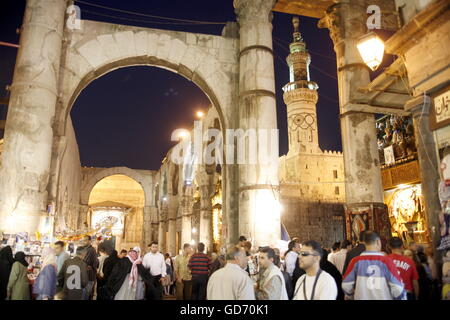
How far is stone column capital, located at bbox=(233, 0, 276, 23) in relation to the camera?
11000mm

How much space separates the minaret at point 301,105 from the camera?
110 feet

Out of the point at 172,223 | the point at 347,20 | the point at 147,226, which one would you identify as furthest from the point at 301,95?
the point at 347,20

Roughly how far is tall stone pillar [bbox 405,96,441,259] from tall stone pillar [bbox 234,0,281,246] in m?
4.66

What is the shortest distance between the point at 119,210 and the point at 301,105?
1991 cm

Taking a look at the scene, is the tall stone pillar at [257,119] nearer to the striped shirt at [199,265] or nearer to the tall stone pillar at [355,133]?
the tall stone pillar at [355,133]

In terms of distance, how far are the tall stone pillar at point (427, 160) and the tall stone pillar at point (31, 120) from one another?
26.5ft

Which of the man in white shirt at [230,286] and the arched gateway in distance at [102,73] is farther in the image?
the arched gateway in distance at [102,73]

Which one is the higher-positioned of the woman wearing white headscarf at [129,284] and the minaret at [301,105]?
the minaret at [301,105]

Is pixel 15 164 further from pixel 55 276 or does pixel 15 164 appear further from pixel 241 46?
pixel 241 46

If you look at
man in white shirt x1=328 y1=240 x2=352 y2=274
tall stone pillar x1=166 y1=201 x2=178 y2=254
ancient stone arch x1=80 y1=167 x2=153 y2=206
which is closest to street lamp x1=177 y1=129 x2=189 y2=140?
tall stone pillar x1=166 y1=201 x2=178 y2=254

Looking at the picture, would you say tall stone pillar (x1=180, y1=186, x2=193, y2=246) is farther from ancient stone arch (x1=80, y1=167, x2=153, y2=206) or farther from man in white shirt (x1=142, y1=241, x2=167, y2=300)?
man in white shirt (x1=142, y1=241, x2=167, y2=300)

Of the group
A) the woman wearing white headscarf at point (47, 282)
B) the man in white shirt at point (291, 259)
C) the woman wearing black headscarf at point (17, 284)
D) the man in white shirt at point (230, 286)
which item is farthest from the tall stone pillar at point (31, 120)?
the man in white shirt at point (230, 286)
